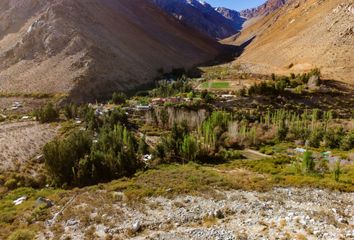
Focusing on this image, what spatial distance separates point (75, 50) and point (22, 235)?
41.8 meters

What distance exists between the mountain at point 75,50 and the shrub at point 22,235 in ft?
102

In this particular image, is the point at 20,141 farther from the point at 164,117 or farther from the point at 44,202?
the point at 44,202

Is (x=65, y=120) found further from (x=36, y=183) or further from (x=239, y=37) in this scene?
(x=239, y=37)

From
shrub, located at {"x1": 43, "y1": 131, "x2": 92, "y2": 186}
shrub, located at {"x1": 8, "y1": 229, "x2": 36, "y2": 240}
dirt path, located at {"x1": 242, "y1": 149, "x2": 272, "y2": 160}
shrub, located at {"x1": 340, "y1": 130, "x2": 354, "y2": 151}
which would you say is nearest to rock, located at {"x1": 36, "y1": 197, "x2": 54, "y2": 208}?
shrub, located at {"x1": 8, "y1": 229, "x2": 36, "y2": 240}

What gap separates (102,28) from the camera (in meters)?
64.4

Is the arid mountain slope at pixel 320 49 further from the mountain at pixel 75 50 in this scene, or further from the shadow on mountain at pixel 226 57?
the mountain at pixel 75 50

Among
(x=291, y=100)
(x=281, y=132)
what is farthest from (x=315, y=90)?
(x=281, y=132)

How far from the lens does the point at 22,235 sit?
14.2 meters

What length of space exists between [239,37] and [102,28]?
101871 millimetres

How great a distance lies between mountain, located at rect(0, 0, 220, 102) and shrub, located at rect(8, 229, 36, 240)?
31240mm

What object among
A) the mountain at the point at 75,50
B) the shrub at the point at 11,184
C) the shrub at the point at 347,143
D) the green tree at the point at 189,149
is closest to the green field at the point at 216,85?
the mountain at the point at 75,50

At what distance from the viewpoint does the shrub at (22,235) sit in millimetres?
14086

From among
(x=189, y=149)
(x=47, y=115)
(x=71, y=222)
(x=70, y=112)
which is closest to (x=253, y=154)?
(x=189, y=149)

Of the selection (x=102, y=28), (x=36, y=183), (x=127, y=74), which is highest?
(x=102, y=28)
